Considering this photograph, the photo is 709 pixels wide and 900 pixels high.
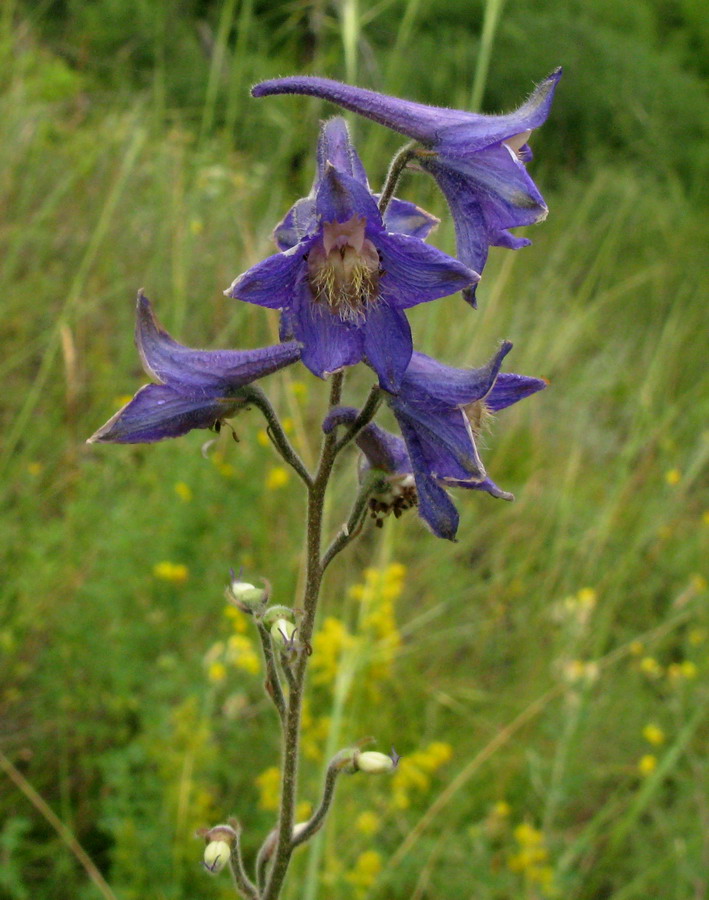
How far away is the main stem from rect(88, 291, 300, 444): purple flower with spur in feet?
0.47

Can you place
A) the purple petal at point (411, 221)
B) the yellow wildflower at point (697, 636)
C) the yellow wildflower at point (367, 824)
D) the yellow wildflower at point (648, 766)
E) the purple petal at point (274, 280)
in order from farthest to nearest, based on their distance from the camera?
the yellow wildflower at point (697, 636) < the yellow wildflower at point (648, 766) < the yellow wildflower at point (367, 824) < the purple petal at point (411, 221) < the purple petal at point (274, 280)

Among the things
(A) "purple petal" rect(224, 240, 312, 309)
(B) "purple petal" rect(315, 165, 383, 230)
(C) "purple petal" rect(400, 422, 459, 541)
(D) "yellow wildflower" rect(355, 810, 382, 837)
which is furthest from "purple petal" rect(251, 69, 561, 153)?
(D) "yellow wildflower" rect(355, 810, 382, 837)

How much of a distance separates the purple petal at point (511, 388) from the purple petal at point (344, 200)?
0.39 metres

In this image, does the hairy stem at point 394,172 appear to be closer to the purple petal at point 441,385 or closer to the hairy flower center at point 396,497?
the purple petal at point 441,385

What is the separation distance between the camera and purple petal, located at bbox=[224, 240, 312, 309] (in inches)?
55.9

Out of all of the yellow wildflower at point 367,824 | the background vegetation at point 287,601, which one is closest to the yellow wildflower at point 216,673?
the background vegetation at point 287,601

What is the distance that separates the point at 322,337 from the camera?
1.51 meters

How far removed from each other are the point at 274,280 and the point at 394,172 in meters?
0.31

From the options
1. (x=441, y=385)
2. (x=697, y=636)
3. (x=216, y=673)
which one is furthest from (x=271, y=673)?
(x=697, y=636)

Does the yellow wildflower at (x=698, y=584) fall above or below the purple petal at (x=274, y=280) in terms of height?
below

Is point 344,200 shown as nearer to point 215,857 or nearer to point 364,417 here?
point 364,417

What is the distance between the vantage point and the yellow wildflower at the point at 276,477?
12.4ft

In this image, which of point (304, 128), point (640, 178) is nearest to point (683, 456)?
point (304, 128)

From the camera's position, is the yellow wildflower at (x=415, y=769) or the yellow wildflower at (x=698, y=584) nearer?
the yellow wildflower at (x=415, y=769)
